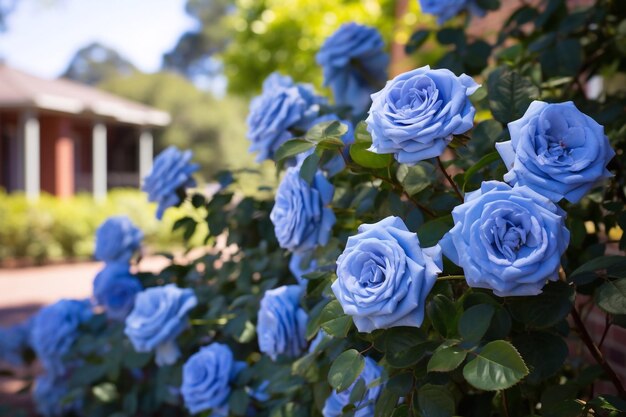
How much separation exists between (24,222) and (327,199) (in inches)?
456

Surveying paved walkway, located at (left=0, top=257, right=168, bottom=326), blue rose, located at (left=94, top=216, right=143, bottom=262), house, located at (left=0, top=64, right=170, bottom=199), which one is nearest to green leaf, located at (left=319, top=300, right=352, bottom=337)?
blue rose, located at (left=94, top=216, right=143, bottom=262)

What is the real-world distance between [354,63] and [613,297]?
1.30 m

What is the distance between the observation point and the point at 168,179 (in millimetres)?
2068

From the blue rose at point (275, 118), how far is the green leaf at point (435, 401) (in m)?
0.84

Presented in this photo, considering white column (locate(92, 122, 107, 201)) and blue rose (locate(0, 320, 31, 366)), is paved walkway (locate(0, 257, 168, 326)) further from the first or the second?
white column (locate(92, 122, 107, 201))

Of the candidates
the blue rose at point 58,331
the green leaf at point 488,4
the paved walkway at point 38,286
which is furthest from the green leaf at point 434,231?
the paved walkway at point 38,286

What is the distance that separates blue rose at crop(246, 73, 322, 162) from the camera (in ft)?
5.67

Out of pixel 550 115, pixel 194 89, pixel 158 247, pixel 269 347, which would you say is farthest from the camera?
pixel 194 89

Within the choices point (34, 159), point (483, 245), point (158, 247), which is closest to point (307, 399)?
point (483, 245)

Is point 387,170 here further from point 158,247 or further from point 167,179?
point 158,247

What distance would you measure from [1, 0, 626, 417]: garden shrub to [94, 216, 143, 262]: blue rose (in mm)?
160

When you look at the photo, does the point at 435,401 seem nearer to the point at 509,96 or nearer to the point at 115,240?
the point at 509,96

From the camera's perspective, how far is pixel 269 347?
1562 millimetres

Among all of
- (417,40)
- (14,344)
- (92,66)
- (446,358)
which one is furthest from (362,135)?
(92,66)
